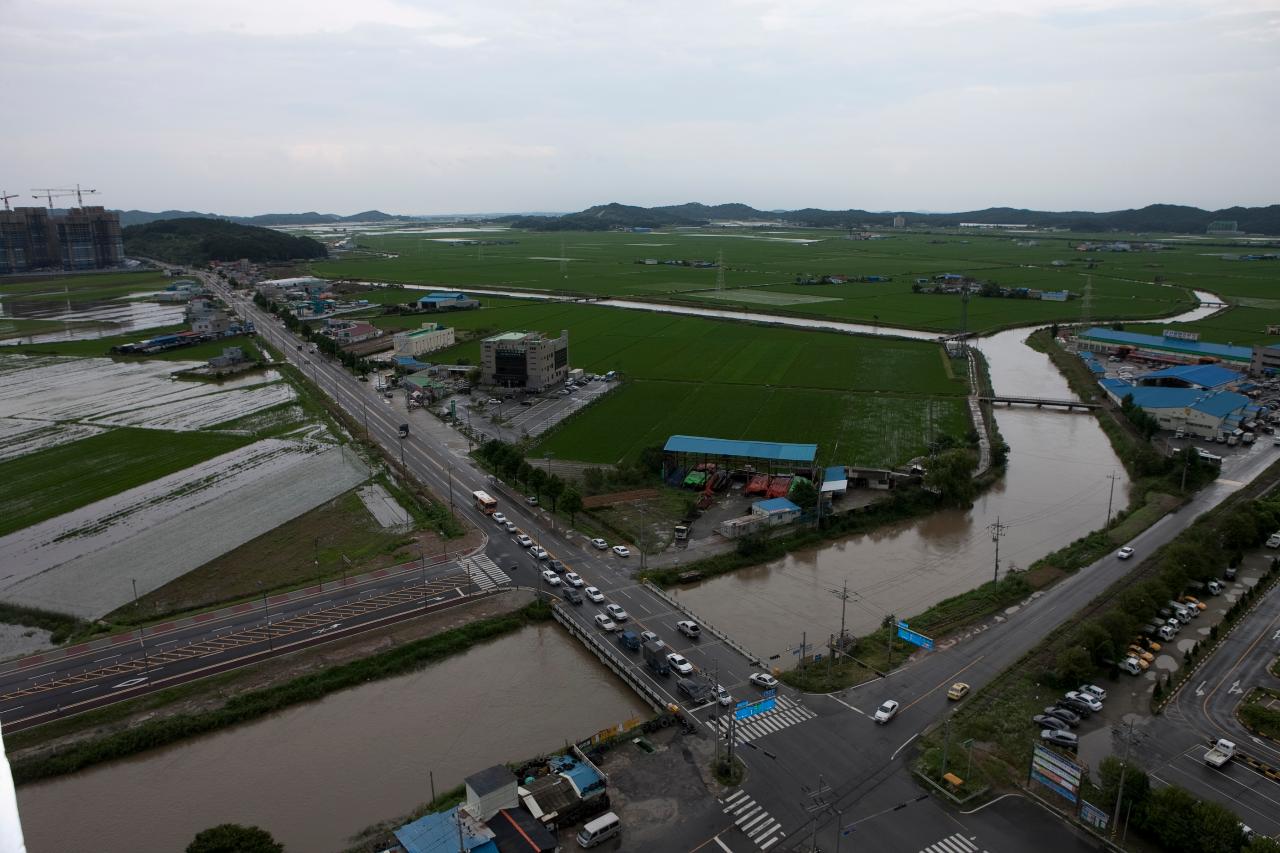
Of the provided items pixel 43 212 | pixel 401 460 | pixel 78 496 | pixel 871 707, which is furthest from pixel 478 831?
pixel 43 212

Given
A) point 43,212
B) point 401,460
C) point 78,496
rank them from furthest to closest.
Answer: point 43,212 < point 401,460 < point 78,496

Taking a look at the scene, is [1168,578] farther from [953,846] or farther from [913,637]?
[953,846]

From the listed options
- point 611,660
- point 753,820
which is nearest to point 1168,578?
point 753,820

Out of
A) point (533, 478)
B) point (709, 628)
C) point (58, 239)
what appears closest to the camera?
point (709, 628)

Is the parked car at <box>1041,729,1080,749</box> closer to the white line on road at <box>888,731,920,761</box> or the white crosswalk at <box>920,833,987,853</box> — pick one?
the white line on road at <box>888,731,920,761</box>

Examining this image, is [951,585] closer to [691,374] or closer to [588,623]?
[588,623]

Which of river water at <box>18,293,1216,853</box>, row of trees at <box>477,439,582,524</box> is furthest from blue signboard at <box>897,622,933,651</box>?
row of trees at <box>477,439,582,524</box>

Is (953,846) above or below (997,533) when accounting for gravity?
below
